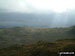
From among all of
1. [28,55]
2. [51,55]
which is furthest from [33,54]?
[51,55]

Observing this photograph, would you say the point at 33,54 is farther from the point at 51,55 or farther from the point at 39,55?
the point at 51,55

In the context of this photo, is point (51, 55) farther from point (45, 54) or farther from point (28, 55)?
point (28, 55)

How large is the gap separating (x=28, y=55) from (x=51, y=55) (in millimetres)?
16505

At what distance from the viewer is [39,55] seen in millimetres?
108938

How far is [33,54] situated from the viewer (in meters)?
112

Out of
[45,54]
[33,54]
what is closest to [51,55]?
[45,54]

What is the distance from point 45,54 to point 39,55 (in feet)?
Answer: 14.0

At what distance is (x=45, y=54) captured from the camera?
109750 mm

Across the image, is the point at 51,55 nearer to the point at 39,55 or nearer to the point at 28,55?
the point at 39,55

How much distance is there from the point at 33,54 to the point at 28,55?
3.63m

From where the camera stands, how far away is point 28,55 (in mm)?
110562

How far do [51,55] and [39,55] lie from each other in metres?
8.83

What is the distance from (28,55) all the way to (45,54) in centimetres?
1184
